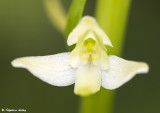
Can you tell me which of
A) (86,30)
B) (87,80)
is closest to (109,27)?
(86,30)

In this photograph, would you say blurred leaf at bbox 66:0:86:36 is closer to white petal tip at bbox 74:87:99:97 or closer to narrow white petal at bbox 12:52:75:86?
narrow white petal at bbox 12:52:75:86

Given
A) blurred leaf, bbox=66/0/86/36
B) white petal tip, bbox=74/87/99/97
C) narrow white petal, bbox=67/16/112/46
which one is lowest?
white petal tip, bbox=74/87/99/97

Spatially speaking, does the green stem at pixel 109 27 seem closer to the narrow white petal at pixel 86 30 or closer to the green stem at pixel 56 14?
the narrow white petal at pixel 86 30

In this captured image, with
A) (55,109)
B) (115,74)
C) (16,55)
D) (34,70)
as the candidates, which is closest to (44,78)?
(34,70)

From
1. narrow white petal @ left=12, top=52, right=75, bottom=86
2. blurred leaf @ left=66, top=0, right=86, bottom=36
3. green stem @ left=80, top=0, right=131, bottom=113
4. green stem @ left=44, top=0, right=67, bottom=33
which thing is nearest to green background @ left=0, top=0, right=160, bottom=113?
green stem @ left=44, top=0, right=67, bottom=33

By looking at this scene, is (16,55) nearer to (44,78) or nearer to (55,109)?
(55,109)

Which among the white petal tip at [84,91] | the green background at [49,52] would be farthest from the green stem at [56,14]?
the green background at [49,52]
